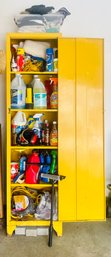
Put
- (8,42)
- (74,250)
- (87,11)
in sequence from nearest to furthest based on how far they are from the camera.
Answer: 1. (74,250)
2. (8,42)
3. (87,11)

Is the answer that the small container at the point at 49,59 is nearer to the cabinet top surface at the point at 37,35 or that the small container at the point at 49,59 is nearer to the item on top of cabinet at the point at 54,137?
the cabinet top surface at the point at 37,35

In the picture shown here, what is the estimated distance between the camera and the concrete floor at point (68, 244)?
209cm

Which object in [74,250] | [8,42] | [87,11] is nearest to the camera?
[74,250]

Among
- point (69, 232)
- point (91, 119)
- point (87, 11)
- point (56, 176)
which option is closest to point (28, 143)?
point (56, 176)

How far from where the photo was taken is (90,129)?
2.40m

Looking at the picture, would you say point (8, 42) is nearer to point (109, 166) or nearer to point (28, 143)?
point (28, 143)

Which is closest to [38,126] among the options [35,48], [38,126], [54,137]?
[38,126]

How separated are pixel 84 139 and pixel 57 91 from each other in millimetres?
485

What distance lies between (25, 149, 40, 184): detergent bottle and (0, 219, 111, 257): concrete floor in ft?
1.61

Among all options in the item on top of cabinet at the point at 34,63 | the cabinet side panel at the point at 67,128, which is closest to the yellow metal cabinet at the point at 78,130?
the cabinet side panel at the point at 67,128

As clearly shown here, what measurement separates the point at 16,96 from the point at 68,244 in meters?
1.32

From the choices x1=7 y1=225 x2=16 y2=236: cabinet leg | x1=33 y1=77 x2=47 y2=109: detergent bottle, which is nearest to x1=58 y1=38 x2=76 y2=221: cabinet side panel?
x1=33 y1=77 x2=47 y2=109: detergent bottle

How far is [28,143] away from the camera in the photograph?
242cm

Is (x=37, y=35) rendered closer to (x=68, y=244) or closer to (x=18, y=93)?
(x=18, y=93)
